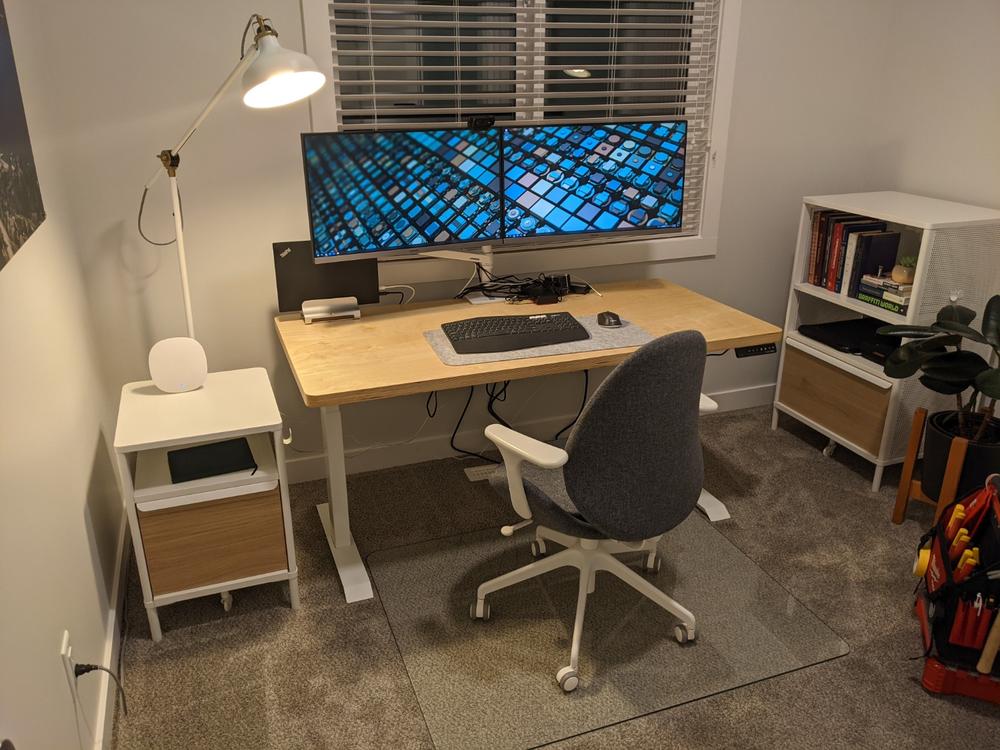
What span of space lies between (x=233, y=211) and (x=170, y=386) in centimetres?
61

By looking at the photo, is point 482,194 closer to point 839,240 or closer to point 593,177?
point 593,177

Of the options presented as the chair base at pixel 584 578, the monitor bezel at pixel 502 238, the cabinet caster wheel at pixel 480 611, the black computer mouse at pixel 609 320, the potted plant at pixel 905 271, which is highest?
the monitor bezel at pixel 502 238

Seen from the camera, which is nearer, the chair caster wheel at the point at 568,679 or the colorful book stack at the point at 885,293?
the chair caster wheel at the point at 568,679

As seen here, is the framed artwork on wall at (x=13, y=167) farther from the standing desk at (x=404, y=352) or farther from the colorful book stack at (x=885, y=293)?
the colorful book stack at (x=885, y=293)

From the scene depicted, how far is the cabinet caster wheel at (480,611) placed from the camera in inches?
86.6

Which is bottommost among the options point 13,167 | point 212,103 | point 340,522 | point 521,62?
point 340,522

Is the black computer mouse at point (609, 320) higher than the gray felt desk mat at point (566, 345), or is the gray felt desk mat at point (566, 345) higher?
the black computer mouse at point (609, 320)

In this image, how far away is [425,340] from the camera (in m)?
2.32

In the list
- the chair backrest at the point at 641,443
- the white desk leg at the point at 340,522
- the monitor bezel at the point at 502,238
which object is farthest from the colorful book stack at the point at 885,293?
the white desk leg at the point at 340,522

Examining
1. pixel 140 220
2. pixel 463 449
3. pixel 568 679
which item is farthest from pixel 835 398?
pixel 140 220

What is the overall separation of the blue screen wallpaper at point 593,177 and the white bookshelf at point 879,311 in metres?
0.69

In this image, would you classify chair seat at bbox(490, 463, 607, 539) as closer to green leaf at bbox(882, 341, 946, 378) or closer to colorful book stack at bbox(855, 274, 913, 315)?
green leaf at bbox(882, 341, 946, 378)

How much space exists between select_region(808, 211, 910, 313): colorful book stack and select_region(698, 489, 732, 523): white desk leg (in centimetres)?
88

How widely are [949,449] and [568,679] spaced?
4.63ft
